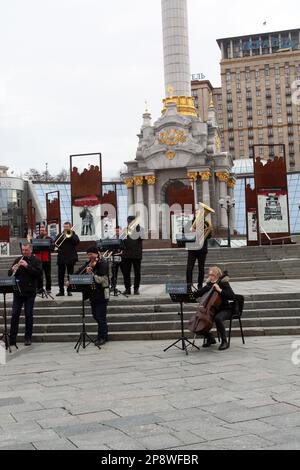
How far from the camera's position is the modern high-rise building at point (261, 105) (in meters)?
115

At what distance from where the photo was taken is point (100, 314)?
10.3 m

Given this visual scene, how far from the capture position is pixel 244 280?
689 inches

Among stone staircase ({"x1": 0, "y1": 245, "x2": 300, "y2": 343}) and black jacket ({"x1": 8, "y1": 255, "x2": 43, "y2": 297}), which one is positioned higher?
black jacket ({"x1": 8, "y1": 255, "x2": 43, "y2": 297})

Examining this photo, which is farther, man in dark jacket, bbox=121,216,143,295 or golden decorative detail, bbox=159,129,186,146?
golden decorative detail, bbox=159,129,186,146

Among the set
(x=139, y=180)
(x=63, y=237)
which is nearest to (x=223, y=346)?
(x=63, y=237)

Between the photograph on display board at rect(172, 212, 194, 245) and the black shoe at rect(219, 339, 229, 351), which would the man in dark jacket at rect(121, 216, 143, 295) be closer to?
the black shoe at rect(219, 339, 229, 351)

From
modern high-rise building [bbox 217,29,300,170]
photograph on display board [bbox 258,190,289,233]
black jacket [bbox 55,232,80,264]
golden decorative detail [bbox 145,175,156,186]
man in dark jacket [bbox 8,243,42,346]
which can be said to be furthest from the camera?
modern high-rise building [bbox 217,29,300,170]

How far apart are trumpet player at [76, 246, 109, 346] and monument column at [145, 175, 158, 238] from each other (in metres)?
27.2

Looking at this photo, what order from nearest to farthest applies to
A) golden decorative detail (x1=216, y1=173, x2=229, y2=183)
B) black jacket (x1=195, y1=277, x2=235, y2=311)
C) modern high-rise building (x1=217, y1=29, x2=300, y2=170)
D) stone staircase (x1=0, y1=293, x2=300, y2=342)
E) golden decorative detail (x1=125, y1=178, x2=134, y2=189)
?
black jacket (x1=195, y1=277, x2=235, y2=311) < stone staircase (x1=0, y1=293, x2=300, y2=342) < golden decorative detail (x1=216, y1=173, x2=229, y2=183) < golden decorative detail (x1=125, y1=178, x2=134, y2=189) < modern high-rise building (x1=217, y1=29, x2=300, y2=170)

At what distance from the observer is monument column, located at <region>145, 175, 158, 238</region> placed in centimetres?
3803

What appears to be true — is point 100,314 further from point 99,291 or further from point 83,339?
point 83,339

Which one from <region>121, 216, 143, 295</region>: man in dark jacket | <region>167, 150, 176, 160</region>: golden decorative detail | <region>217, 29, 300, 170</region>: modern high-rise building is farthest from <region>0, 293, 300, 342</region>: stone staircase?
<region>217, 29, 300, 170</region>: modern high-rise building

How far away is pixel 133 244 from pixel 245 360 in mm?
5563
